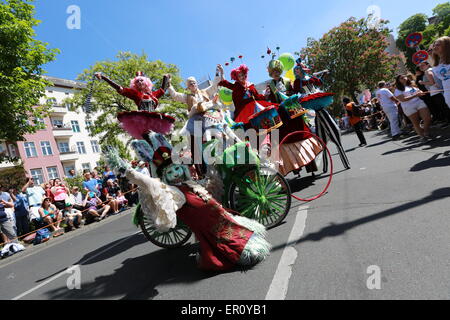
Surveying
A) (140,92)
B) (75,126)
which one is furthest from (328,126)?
(75,126)

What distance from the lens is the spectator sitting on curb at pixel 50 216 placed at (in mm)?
9055

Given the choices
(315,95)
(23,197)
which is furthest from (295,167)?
(23,197)

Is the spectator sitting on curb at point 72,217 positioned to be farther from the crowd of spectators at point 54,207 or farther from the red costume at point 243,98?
the red costume at point 243,98

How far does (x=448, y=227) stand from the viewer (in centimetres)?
270

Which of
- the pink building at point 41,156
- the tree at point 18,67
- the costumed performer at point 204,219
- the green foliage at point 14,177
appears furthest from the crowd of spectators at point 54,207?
the pink building at point 41,156

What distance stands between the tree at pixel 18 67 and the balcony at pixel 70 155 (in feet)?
97.4

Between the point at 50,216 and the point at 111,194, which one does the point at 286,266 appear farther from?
the point at 111,194

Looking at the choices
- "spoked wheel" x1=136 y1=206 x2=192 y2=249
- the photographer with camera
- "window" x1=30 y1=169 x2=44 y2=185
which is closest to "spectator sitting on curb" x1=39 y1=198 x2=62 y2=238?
"spoked wheel" x1=136 y1=206 x2=192 y2=249

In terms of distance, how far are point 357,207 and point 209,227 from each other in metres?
2.03

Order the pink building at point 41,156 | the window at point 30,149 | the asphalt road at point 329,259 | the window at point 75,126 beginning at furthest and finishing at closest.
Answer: the window at point 75,126, the window at point 30,149, the pink building at point 41,156, the asphalt road at point 329,259

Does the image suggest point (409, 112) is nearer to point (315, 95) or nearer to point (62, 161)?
point (315, 95)

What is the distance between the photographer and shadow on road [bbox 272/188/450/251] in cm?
321

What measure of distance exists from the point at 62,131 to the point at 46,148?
304cm

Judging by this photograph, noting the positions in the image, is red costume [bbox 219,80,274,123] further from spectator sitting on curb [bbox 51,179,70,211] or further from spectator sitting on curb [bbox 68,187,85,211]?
spectator sitting on curb [bbox 51,179,70,211]
